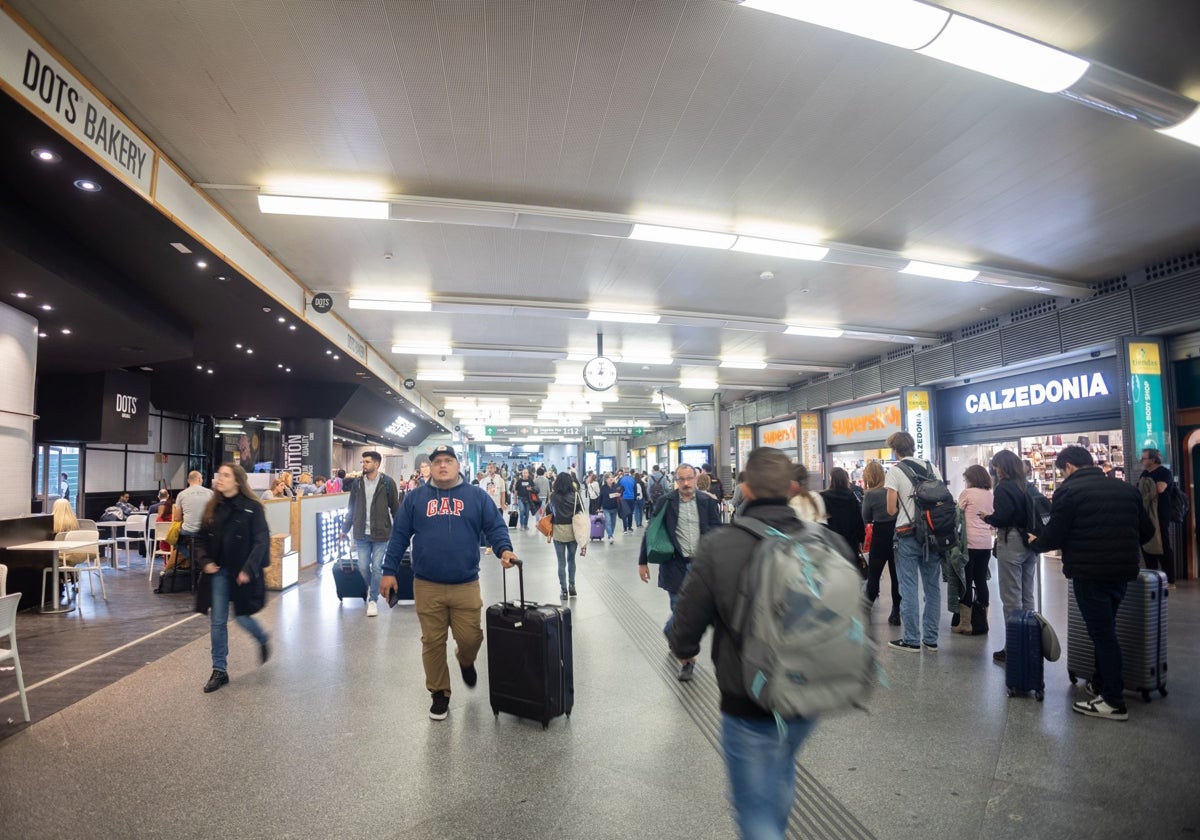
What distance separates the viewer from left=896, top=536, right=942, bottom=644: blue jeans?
203 inches

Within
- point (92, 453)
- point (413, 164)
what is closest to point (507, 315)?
point (413, 164)

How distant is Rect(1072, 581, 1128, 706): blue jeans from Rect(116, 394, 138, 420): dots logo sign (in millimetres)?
13939

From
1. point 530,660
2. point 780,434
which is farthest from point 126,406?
point 780,434

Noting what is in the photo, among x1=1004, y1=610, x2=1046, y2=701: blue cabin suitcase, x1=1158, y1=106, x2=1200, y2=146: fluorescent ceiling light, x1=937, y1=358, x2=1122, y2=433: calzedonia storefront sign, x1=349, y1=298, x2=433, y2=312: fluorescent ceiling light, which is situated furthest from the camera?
x1=937, y1=358, x2=1122, y2=433: calzedonia storefront sign

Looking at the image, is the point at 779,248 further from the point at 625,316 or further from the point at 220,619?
the point at 220,619

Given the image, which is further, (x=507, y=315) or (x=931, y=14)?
(x=507, y=315)

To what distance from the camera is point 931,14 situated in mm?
3354

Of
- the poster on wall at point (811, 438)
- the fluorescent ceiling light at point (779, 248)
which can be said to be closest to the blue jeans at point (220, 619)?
the fluorescent ceiling light at point (779, 248)

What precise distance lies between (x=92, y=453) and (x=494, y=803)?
1446 cm

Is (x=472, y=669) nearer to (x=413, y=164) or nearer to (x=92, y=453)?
(x=413, y=164)

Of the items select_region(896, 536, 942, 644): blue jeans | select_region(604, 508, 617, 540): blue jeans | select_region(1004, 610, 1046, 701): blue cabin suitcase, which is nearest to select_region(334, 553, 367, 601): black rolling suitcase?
select_region(896, 536, 942, 644): blue jeans

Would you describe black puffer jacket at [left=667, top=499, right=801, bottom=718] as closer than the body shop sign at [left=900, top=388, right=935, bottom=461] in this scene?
Yes

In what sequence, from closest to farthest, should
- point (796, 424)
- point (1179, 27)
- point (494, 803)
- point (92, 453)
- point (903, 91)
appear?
point (494, 803)
point (1179, 27)
point (903, 91)
point (92, 453)
point (796, 424)

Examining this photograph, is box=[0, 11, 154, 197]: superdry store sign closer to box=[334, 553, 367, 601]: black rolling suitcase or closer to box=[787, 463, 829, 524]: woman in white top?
box=[334, 553, 367, 601]: black rolling suitcase
